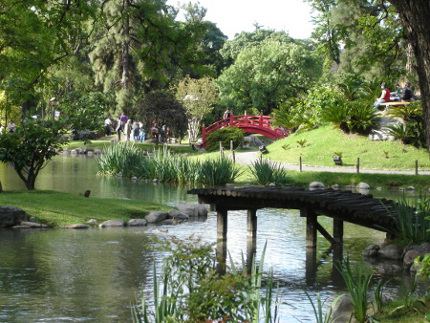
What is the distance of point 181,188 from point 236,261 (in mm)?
14082

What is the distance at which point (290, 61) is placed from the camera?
5609cm

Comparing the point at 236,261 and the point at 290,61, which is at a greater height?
the point at 290,61

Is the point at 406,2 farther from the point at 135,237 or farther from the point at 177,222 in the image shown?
the point at 177,222

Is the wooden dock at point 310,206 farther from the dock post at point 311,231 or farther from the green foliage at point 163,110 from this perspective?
the green foliage at point 163,110

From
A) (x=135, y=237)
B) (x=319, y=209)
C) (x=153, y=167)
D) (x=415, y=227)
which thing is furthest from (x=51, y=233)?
Answer: (x=153, y=167)

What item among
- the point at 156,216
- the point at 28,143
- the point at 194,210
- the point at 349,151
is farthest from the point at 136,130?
the point at 156,216

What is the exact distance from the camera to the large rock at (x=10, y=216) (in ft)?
49.3

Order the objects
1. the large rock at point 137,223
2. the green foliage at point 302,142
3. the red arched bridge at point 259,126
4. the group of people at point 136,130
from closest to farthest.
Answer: the large rock at point 137,223 < the green foliage at point 302,142 < the red arched bridge at point 259,126 < the group of people at point 136,130

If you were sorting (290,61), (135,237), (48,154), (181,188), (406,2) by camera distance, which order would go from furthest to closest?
(290,61) → (181,188) → (48,154) → (135,237) → (406,2)

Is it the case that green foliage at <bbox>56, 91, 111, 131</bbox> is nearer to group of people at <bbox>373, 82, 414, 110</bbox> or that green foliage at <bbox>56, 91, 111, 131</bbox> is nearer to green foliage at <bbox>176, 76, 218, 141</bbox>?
group of people at <bbox>373, 82, 414, 110</bbox>

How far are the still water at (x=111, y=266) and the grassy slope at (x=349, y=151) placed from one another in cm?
1329

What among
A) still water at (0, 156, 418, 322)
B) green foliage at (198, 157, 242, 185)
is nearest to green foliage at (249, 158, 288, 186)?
green foliage at (198, 157, 242, 185)

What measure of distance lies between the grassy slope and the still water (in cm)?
1329

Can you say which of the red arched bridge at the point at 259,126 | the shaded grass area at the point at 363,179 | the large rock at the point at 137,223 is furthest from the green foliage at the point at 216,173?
the red arched bridge at the point at 259,126
